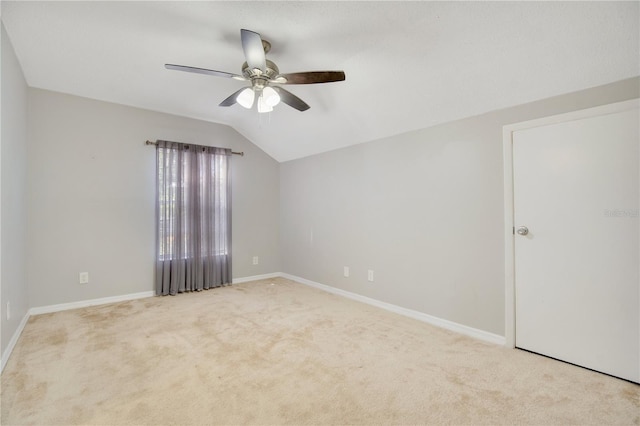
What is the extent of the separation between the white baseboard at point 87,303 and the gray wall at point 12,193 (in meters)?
0.16

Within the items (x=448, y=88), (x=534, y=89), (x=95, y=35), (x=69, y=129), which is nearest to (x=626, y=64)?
(x=534, y=89)

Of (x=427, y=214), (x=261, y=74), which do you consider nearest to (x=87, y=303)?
(x=261, y=74)

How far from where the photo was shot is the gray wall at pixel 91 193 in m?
3.25

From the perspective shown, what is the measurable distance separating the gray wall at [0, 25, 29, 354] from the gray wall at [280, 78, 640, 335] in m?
3.14

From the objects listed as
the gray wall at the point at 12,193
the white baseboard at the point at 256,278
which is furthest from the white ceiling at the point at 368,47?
the white baseboard at the point at 256,278

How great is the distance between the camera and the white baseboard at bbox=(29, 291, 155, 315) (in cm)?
322

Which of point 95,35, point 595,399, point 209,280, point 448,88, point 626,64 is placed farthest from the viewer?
point 209,280

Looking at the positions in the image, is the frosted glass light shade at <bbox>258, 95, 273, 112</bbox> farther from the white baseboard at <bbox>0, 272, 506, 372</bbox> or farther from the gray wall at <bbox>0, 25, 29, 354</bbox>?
the white baseboard at <bbox>0, 272, 506, 372</bbox>

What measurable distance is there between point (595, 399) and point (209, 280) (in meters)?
4.06

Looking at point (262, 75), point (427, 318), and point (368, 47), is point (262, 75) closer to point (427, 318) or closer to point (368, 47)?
point (368, 47)

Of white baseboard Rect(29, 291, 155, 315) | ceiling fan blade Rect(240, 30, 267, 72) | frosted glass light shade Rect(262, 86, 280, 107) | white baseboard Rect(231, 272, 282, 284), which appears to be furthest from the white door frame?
white baseboard Rect(29, 291, 155, 315)

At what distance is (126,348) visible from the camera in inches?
94.6

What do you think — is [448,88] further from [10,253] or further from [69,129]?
[69,129]

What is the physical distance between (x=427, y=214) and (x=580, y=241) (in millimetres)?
1198
